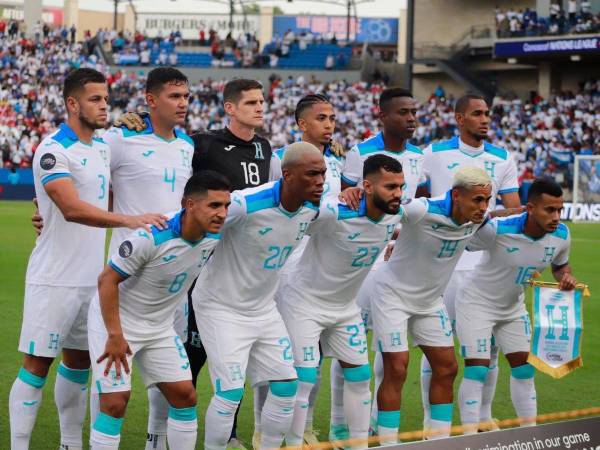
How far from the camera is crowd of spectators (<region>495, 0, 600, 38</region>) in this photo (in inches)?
1690

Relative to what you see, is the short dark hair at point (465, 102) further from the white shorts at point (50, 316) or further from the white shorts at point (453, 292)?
the white shorts at point (50, 316)

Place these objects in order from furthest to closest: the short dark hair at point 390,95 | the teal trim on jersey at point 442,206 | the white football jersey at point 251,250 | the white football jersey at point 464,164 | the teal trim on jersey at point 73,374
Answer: the white football jersey at point 464,164, the short dark hair at point 390,95, the teal trim on jersey at point 442,206, the teal trim on jersey at point 73,374, the white football jersey at point 251,250

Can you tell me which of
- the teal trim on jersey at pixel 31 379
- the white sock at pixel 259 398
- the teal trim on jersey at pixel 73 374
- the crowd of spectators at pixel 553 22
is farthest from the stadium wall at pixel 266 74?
the teal trim on jersey at pixel 31 379

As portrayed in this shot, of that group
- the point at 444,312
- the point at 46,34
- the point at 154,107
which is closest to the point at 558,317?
the point at 444,312

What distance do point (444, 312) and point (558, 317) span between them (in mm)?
804

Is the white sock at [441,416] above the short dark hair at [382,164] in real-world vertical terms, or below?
below

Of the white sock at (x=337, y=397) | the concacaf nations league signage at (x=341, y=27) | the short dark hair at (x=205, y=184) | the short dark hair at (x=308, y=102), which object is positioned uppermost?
the concacaf nations league signage at (x=341, y=27)

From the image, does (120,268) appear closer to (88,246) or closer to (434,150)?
(88,246)

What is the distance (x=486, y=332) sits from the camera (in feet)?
24.6

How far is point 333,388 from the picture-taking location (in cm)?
768

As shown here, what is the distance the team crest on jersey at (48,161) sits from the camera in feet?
20.2

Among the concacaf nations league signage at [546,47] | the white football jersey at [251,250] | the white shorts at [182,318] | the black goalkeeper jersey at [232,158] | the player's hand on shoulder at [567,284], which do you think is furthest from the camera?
the concacaf nations league signage at [546,47]

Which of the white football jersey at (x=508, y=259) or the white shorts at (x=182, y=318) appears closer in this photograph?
the white shorts at (x=182, y=318)

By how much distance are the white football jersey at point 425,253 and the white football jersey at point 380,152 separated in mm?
642
